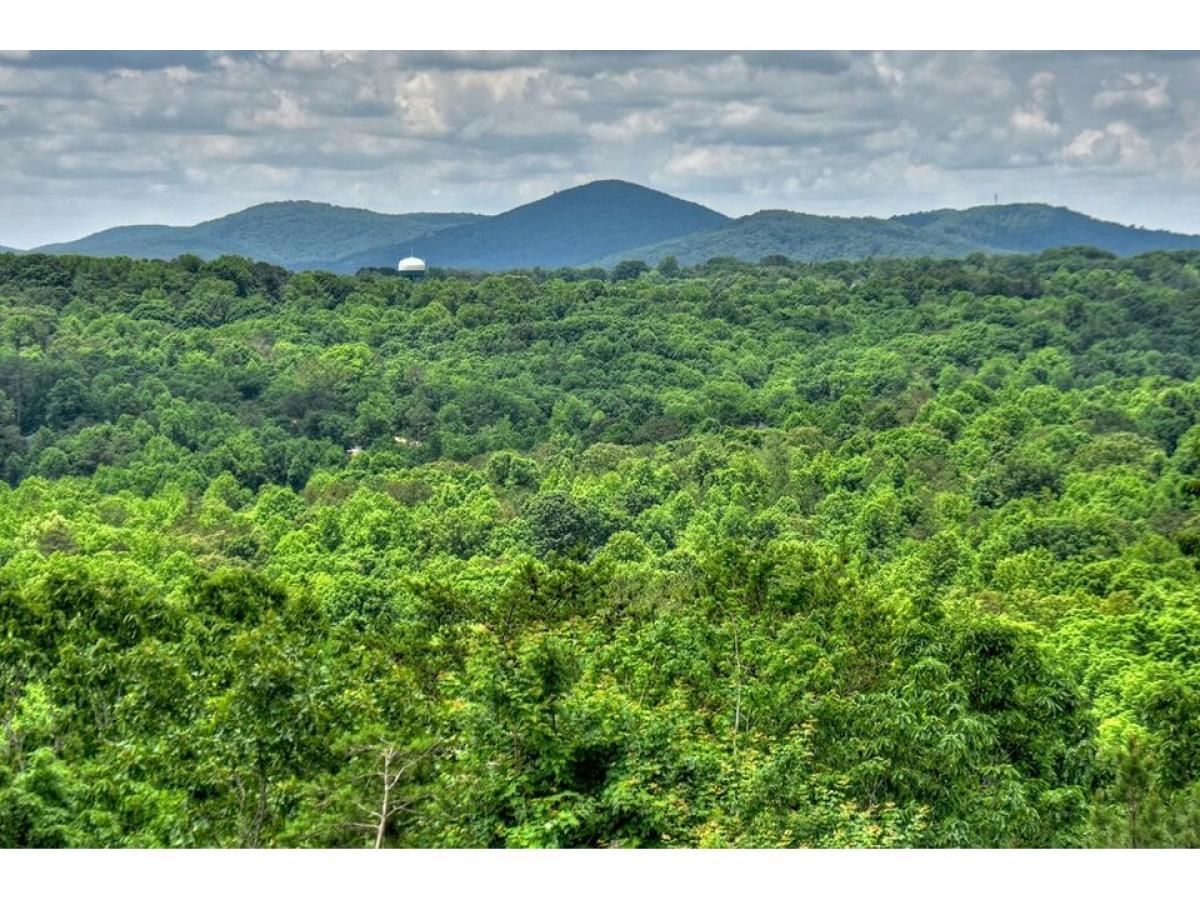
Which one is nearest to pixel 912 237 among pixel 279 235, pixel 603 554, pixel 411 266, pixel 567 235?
pixel 567 235

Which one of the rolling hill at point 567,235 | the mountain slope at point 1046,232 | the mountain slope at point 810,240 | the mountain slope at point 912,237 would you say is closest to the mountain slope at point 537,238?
the rolling hill at point 567,235

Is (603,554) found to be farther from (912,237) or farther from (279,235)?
(912,237)

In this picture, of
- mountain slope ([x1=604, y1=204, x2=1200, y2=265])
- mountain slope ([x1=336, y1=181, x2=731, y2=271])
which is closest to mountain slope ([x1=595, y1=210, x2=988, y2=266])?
mountain slope ([x1=604, y1=204, x2=1200, y2=265])

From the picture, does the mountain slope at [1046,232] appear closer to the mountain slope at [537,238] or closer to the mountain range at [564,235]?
the mountain range at [564,235]

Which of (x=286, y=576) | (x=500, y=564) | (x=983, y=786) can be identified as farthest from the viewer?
(x=500, y=564)

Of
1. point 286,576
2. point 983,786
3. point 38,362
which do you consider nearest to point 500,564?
point 286,576

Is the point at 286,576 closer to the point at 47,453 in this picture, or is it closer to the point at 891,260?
the point at 47,453

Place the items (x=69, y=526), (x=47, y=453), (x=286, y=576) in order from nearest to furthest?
(x=286, y=576) → (x=69, y=526) → (x=47, y=453)
